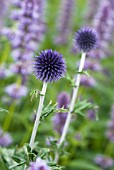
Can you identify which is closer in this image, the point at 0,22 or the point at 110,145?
the point at 110,145

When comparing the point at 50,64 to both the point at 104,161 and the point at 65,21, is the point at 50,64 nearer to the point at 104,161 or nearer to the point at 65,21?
the point at 104,161

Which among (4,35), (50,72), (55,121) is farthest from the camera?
(4,35)

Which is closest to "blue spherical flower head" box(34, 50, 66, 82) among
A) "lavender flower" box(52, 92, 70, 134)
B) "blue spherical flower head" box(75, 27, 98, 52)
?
"blue spherical flower head" box(75, 27, 98, 52)

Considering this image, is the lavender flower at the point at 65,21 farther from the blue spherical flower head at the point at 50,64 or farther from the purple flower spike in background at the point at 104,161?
the blue spherical flower head at the point at 50,64

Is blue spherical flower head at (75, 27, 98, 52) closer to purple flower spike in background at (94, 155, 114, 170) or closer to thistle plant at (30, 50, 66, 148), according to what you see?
thistle plant at (30, 50, 66, 148)

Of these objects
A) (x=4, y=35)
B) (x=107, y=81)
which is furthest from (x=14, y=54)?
(x=107, y=81)

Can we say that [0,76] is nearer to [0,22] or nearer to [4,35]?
[4,35]
